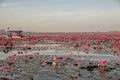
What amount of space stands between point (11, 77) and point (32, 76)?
107 cm

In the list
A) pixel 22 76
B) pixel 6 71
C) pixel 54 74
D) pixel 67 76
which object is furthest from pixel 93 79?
pixel 6 71

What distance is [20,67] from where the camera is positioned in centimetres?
1648

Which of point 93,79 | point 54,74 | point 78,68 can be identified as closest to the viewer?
point 93,79

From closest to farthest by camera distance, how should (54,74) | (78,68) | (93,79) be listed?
1. (93,79)
2. (54,74)
3. (78,68)

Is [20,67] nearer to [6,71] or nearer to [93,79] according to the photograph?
[6,71]

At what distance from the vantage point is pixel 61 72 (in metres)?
14.8

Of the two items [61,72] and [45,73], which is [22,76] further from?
[61,72]

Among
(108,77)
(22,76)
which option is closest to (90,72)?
(108,77)

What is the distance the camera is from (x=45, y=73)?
14.3 m

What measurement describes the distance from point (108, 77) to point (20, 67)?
5.89 meters

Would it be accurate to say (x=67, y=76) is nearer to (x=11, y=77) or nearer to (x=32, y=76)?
(x=32, y=76)

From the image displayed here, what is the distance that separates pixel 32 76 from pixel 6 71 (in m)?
2.34

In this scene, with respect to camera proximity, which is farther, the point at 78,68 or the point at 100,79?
the point at 78,68

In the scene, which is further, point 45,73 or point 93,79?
point 45,73
